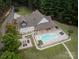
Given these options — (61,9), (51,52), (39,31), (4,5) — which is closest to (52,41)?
(51,52)

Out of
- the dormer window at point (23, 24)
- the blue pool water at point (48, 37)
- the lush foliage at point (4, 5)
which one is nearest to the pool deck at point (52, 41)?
the blue pool water at point (48, 37)

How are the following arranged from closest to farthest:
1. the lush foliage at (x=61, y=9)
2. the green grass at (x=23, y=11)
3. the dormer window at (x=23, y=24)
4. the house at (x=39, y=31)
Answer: the house at (x=39, y=31)
the dormer window at (x=23, y=24)
the lush foliage at (x=61, y=9)
the green grass at (x=23, y=11)

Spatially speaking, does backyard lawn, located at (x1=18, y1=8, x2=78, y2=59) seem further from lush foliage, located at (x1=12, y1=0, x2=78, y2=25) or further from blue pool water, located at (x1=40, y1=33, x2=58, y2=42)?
lush foliage, located at (x1=12, y1=0, x2=78, y2=25)

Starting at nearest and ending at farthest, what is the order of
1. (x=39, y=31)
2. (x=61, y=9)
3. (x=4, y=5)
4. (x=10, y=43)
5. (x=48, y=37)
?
(x=10, y=43), (x=48, y=37), (x=39, y=31), (x=61, y=9), (x=4, y=5)

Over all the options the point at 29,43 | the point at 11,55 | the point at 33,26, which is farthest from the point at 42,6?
the point at 11,55

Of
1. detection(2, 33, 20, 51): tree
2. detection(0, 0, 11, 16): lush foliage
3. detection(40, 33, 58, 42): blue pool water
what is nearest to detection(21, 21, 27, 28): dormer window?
detection(40, 33, 58, 42): blue pool water

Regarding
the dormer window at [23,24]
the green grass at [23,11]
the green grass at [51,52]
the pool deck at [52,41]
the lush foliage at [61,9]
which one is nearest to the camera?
the green grass at [51,52]

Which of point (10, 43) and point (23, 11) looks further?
point (23, 11)

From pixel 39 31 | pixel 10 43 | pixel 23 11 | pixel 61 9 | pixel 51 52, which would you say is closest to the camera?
pixel 10 43

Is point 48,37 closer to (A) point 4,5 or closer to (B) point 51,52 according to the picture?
(B) point 51,52

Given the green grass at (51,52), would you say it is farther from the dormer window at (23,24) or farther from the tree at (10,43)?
the dormer window at (23,24)
